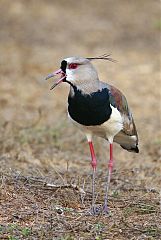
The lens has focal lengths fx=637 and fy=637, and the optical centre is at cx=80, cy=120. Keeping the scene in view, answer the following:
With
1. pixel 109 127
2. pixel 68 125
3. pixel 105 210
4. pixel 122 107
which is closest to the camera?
pixel 105 210

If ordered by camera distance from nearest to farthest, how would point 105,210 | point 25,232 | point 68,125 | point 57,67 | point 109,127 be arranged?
point 25,232 → point 105,210 → point 109,127 → point 68,125 → point 57,67

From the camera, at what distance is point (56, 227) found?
14.0 feet

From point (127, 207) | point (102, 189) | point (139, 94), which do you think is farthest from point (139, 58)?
point (127, 207)

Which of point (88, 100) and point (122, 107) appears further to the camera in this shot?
point (122, 107)

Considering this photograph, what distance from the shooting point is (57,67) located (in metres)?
10.1

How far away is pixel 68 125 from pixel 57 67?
8.48 ft

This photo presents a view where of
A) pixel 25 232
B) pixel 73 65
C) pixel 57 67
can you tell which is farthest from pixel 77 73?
pixel 57 67

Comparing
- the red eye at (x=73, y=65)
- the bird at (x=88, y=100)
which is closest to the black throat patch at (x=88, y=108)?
the bird at (x=88, y=100)

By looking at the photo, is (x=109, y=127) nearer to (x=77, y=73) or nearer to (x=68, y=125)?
A: (x=77, y=73)

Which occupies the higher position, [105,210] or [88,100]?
[88,100]

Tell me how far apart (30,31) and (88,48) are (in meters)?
1.30

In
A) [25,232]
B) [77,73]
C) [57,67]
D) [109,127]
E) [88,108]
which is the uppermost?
[57,67]

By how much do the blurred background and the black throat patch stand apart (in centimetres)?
73

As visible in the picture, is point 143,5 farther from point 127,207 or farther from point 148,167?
point 127,207
